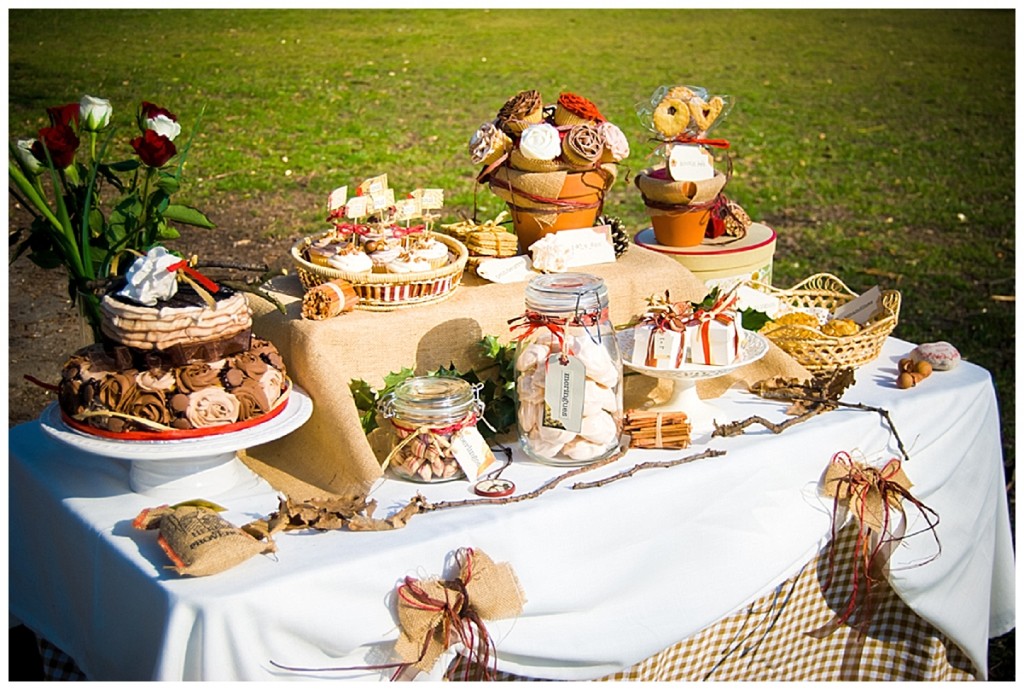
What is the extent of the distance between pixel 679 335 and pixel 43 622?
1.30 meters

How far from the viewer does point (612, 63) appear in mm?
10766

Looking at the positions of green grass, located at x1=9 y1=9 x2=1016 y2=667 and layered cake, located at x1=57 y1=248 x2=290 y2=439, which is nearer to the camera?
layered cake, located at x1=57 y1=248 x2=290 y2=439

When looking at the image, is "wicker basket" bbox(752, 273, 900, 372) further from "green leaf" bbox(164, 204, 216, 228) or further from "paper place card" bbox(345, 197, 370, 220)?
"green leaf" bbox(164, 204, 216, 228)

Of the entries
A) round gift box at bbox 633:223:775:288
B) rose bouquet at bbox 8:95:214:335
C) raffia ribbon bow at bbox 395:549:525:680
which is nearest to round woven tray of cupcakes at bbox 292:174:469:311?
rose bouquet at bbox 8:95:214:335

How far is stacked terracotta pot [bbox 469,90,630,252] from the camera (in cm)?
230

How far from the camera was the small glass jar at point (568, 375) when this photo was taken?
1900mm

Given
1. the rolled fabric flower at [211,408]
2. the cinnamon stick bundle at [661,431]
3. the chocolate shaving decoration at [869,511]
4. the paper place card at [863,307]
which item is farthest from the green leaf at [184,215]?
the paper place card at [863,307]

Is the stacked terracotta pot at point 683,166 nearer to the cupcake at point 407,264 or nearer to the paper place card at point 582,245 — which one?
the paper place card at point 582,245

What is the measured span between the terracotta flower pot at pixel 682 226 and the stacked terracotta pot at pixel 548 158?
0.38 meters

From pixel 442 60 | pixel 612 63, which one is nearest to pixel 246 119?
pixel 442 60

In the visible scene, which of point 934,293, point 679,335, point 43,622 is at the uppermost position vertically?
point 679,335

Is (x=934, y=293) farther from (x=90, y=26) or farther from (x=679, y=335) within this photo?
(x=90, y=26)

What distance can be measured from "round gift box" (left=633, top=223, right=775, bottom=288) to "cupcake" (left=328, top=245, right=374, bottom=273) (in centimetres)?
87

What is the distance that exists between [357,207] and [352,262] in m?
0.14
